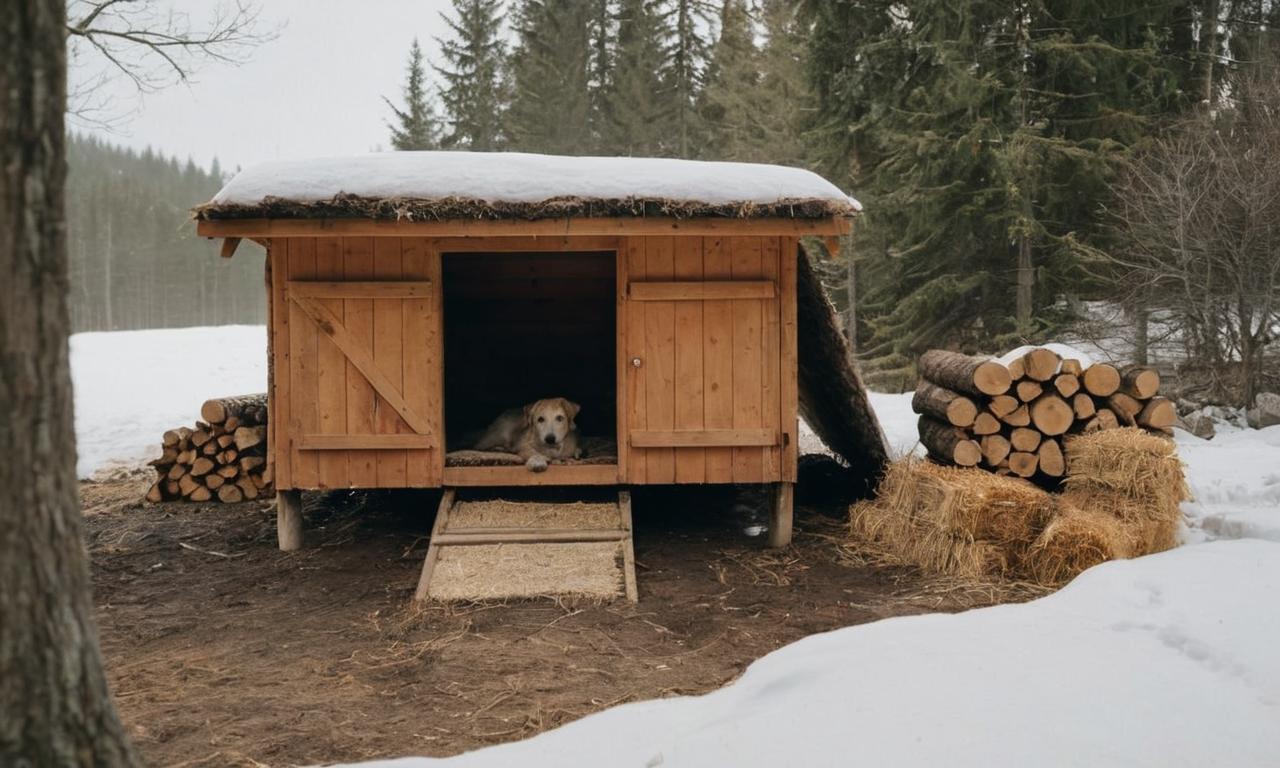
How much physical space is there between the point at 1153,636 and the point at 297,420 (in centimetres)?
597

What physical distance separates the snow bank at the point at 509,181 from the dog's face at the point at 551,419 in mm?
2334

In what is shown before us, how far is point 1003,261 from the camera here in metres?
16.6

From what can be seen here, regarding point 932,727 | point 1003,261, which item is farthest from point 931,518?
point 1003,261

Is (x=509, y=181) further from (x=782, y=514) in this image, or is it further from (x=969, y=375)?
(x=969, y=375)

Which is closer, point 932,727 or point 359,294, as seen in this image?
point 932,727

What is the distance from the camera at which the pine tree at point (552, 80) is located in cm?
3014

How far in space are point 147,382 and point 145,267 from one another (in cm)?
5421

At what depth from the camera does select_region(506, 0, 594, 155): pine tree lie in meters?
30.1

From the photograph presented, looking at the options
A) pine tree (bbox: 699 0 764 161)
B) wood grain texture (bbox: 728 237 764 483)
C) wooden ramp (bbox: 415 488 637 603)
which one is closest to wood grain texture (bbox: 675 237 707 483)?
wood grain texture (bbox: 728 237 764 483)

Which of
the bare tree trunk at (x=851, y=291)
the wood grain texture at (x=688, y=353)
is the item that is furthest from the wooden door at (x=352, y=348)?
the bare tree trunk at (x=851, y=291)

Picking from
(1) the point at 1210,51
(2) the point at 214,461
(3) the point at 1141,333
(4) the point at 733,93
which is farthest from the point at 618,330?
(4) the point at 733,93

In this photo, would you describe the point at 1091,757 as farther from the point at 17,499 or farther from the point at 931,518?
the point at 931,518

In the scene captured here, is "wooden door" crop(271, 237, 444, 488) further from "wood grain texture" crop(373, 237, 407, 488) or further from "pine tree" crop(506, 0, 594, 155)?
"pine tree" crop(506, 0, 594, 155)

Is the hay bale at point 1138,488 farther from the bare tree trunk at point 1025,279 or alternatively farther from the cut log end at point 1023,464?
the bare tree trunk at point 1025,279
